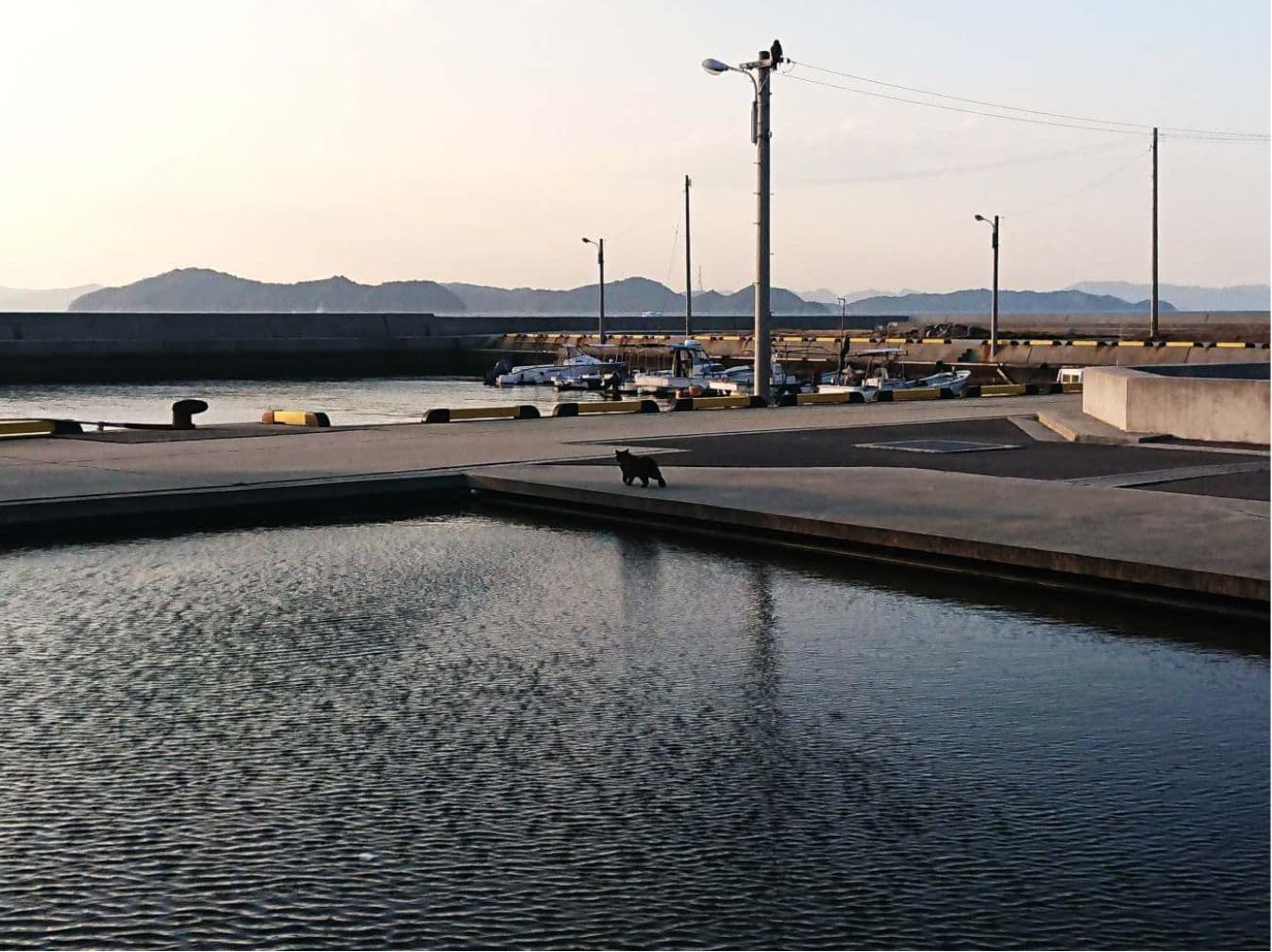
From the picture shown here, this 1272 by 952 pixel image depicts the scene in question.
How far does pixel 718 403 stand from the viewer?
1345 inches

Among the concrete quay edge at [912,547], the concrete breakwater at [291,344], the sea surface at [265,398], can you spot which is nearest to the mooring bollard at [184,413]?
the concrete quay edge at [912,547]

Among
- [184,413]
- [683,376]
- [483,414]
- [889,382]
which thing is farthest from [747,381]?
[184,413]

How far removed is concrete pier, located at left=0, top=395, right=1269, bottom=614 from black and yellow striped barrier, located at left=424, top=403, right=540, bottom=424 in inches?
A: 82.8

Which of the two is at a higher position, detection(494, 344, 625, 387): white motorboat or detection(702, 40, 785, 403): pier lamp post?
detection(702, 40, 785, 403): pier lamp post

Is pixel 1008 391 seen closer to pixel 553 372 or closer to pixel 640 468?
pixel 640 468

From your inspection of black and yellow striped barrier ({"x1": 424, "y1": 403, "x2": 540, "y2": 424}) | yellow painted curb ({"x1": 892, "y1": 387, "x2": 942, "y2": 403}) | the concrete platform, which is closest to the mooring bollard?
black and yellow striped barrier ({"x1": 424, "y1": 403, "x2": 540, "y2": 424})

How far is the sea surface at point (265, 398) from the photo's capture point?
5919cm

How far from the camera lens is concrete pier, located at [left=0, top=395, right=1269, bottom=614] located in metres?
12.3

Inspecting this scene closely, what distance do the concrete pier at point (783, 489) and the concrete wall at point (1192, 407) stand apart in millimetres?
1143

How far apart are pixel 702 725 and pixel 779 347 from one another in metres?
87.0

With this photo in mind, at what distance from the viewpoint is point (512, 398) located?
242 ft

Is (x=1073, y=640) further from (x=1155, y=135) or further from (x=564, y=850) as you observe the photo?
(x=1155, y=135)

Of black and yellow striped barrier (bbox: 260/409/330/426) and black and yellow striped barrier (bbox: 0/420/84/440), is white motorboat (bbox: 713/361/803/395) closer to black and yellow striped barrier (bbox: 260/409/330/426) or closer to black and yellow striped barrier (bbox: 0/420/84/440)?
black and yellow striped barrier (bbox: 260/409/330/426)

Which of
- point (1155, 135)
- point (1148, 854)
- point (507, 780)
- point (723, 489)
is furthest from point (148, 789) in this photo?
point (1155, 135)
